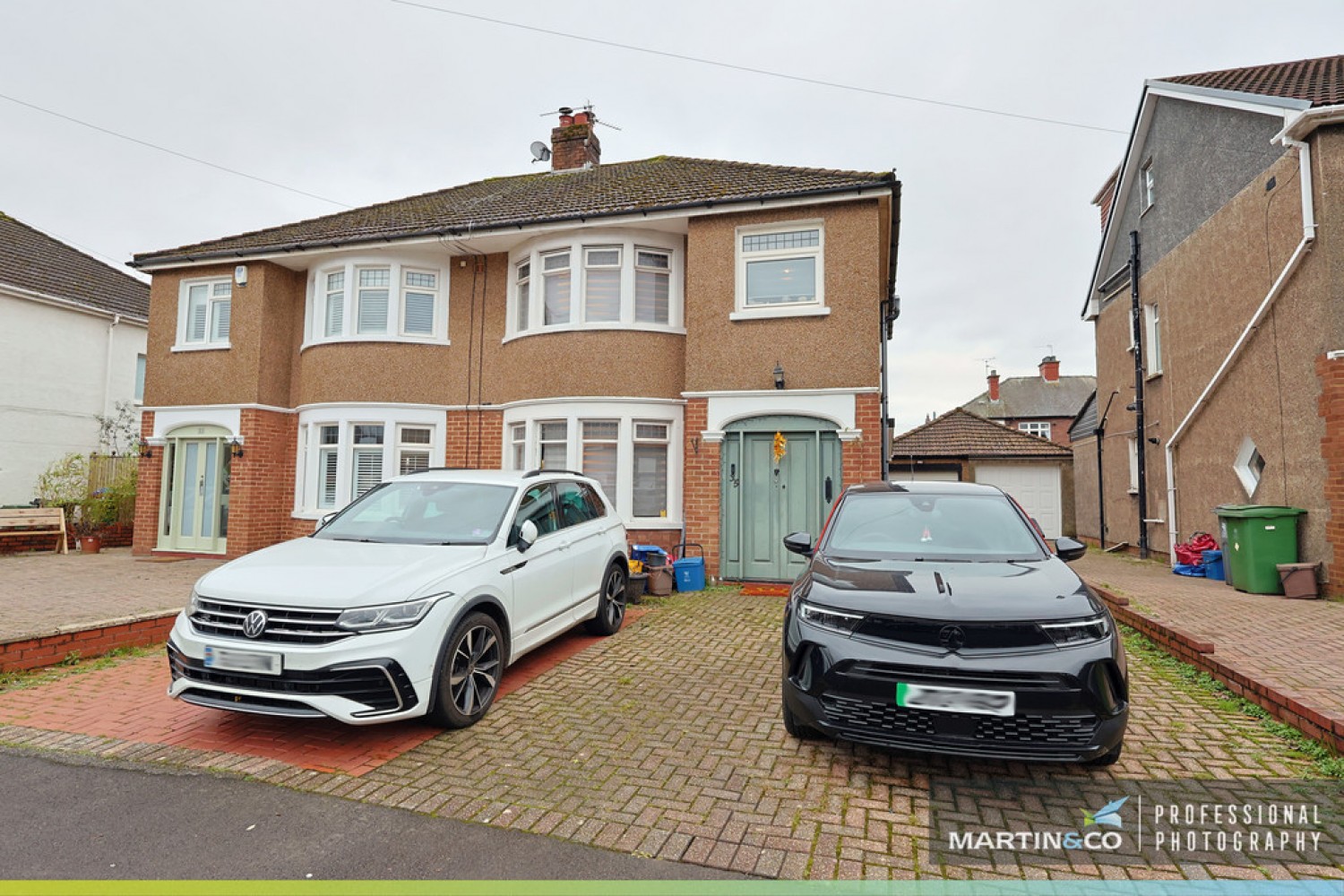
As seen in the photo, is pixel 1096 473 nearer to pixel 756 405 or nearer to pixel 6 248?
pixel 756 405

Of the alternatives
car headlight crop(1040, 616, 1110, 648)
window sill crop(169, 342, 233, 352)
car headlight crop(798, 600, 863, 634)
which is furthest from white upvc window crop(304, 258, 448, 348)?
car headlight crop(1040, 616, 1110, 648)

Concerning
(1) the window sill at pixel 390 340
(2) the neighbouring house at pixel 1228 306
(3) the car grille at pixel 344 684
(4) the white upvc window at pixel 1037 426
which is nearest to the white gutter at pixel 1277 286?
(2) the neighbouring house at pixel 1228 306

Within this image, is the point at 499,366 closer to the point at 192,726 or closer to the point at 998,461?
the point at 192,726

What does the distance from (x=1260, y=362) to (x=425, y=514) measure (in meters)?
10.9

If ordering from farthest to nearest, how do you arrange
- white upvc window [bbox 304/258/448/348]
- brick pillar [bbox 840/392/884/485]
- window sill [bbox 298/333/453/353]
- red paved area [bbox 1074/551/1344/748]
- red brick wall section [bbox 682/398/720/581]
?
white upvc window [bbox 304/258/448/348], window sill [bbox 298/333/453/353], red brick wall section [bbox 682/398/720/581], brick pillar [bbox 840/392/884/485], red paved area [bbox 1074/551/1344/748]

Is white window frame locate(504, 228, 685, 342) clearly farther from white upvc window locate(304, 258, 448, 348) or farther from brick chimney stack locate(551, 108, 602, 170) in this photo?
brick chimney stack locate(551, 108, 602, 170)

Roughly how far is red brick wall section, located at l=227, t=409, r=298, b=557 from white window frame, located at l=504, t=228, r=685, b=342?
5079mm

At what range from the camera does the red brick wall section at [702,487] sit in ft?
32.2

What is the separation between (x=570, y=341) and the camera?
10500 millimetres

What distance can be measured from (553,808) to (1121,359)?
1600 cm

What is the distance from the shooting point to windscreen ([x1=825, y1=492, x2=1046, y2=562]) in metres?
4.36

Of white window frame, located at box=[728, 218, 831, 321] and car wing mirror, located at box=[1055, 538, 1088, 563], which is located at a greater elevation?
white window frame, located at box=[728, 218, 831, 321]

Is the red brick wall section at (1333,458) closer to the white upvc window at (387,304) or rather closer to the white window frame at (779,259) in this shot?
the white window frame at (779,259)

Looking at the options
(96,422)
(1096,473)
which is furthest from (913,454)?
(96,422)
